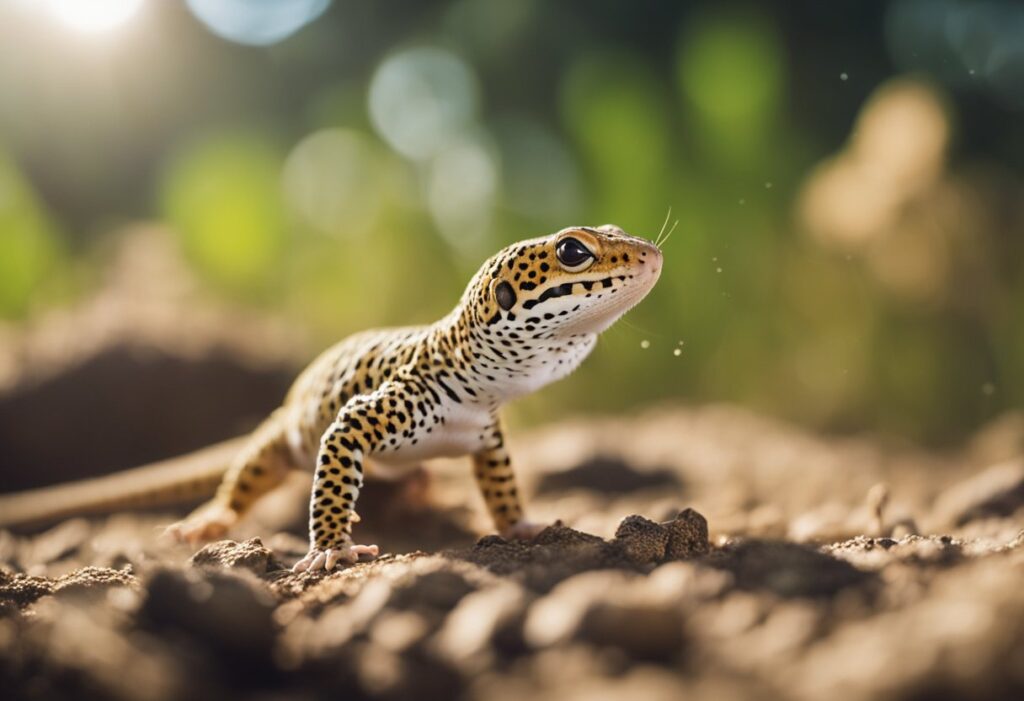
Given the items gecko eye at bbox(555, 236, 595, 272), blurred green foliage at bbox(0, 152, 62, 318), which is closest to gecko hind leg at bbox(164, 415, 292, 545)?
gecko eye at bbox(555, 236, 595, 272)

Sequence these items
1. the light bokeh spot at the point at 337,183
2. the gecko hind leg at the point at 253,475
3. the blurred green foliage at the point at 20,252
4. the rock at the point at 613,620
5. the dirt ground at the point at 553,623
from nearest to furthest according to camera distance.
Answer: the dirt ground at the point at 553,623 → the rock at the point at 613,620 → the gecko hind leg at the point at 253,475 → the blurred green foliage at the point at 20,252 → the light bokeh spot at the point at 337,183

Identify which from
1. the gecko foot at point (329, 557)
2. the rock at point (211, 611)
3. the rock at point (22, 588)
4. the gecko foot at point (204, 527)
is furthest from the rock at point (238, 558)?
the gecko foot at point (204, 527)

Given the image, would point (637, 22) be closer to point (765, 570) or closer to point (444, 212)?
point (444, 212)

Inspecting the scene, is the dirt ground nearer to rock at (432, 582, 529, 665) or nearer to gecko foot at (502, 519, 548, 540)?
rock at (432, 582, 529, 665)

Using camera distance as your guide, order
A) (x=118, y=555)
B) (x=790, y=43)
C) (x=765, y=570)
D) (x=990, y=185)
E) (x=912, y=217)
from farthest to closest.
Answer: (x=790, y=43) < (x=990, y=185) < (x=912, y=217) < (x=118, y=555) < (x=765, y=570)

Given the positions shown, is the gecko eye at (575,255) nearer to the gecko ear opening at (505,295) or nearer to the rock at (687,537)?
the gecko ear opening at (505,295)

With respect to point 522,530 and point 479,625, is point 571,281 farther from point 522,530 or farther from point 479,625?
point 479,625

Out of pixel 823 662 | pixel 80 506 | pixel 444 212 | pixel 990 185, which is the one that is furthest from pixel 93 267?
pixel 823 662
